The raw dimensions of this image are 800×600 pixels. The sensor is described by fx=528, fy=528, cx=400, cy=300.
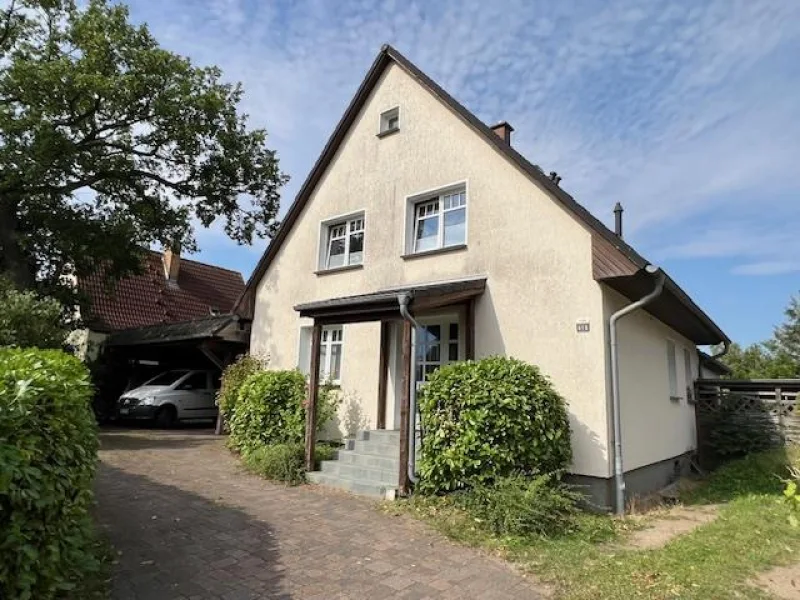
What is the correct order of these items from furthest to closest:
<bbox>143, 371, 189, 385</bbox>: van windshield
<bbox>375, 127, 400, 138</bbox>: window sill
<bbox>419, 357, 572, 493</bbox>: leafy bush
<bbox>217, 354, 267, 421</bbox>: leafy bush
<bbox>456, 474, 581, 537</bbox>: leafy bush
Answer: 1. <bbox>143, 371, 189, 385</bbox>: van windshield
2. <bbox>217, 354, 267, 421</bbox>: leafy bush
3. <bbox>375, 127, 400, 138</bbox>: window sill
4. <bbox>419, 357, 572, 493</bbox>: leafy bush
5. <bbox>456, 474, 581, 537</bbox>: leafy bush

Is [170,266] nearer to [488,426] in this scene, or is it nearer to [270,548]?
[488,426]

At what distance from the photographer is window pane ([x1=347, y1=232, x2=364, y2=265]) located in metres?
12.1

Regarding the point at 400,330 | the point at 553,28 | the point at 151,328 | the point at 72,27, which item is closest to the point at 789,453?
the point at 400,330

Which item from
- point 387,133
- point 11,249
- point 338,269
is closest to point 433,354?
point 338,269

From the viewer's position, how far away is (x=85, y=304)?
19.0 metres

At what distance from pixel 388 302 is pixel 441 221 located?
3088 mm

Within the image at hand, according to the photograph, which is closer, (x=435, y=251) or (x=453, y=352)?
(x=453, y=352)

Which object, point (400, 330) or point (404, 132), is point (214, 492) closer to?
point (400, 330)

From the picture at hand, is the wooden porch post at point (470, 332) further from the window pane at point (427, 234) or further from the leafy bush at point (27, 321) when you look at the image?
the leafy bush at point (27, 321)

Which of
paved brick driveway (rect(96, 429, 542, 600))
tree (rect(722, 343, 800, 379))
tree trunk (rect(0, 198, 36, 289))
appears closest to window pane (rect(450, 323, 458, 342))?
paved brick driveway (rect(96, 429, 542, 600))

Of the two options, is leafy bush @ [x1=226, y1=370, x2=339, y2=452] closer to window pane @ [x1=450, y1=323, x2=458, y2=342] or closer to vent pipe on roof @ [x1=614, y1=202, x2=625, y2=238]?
window pane @ [x1=450, y1=323, x2=458, y2=342]

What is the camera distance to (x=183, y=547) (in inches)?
213

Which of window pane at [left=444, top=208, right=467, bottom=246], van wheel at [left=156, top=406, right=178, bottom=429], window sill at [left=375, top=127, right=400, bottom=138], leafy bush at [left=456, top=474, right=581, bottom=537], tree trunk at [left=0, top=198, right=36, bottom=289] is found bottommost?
leafy bush at [left=456, top=474, right=581, bottom=537]

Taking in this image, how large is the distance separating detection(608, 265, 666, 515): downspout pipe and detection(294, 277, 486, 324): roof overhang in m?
2.43
